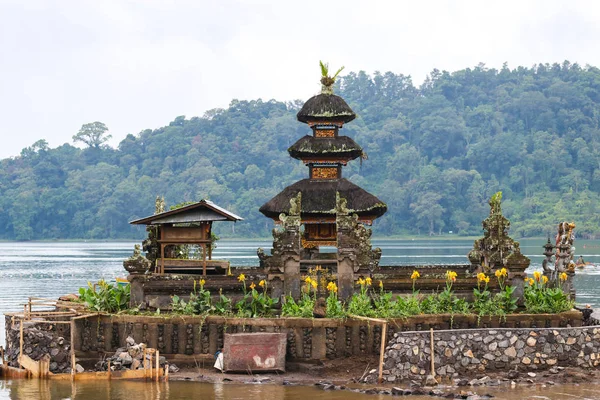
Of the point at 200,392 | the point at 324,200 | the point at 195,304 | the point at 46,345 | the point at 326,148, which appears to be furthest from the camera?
the point at 326,148

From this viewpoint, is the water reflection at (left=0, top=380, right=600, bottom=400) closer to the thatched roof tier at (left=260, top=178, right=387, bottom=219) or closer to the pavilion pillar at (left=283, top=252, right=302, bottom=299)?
the pavilion pillar at (left=283, top=252, right=302, bottom=299)

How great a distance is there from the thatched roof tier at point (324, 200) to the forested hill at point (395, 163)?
98.4 metres

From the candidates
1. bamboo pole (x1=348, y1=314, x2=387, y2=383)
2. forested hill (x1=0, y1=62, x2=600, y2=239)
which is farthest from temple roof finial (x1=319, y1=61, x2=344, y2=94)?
forested hill (x1=0, y1=62, x2=600, y2=239)

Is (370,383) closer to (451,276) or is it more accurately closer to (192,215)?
(451,276)

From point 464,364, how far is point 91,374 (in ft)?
34.2

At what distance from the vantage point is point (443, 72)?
655ft

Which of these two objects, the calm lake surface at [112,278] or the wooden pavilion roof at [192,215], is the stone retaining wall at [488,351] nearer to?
the calm lake surface at [112,278]

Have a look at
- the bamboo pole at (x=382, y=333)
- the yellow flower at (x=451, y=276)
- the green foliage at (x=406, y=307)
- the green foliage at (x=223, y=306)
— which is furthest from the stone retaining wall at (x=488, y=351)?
the green foliage at (x=223, y=306)

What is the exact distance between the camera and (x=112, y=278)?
269ft

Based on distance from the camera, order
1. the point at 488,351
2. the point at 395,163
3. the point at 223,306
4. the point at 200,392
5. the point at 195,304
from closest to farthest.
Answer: the point at 200,392, the point at 488,351, the point at 195,304, the point at 223,306, the point at 395,163

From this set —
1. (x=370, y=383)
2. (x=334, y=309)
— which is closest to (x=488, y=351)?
(x=370, y=383)

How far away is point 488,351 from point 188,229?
11.2 metres

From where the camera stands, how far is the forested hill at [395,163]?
491 ft

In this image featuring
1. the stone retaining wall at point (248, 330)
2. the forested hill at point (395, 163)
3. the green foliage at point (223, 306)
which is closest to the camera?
the stone retaining wall at point (248, 330)
